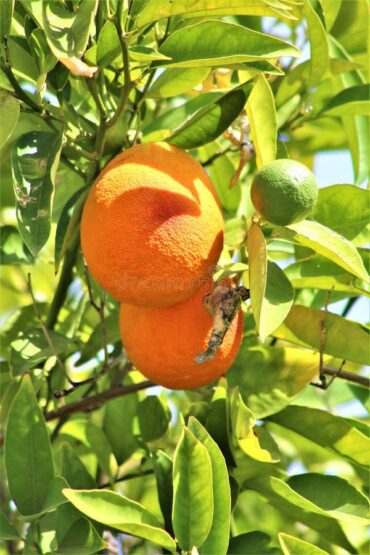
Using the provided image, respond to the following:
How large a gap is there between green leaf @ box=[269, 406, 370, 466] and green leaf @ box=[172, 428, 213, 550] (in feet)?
1.11

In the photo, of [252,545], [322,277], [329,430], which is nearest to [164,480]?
[252,545]

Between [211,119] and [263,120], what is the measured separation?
8 cm

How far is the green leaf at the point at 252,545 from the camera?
1.38 meters

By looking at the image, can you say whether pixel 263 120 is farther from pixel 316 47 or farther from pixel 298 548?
pixel 298 548

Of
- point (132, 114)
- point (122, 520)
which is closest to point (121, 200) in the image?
point (132, 114)

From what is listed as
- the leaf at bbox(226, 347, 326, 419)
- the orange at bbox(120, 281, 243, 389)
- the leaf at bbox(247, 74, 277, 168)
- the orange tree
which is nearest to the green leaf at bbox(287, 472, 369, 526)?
the orange tree

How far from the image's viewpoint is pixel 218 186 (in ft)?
5.71

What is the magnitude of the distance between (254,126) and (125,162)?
0.22 m

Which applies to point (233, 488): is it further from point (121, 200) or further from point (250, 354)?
point (121, 200)

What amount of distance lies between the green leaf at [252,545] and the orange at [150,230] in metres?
0.40

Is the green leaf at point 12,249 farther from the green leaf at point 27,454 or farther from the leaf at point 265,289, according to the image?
the leaf at point 265,289

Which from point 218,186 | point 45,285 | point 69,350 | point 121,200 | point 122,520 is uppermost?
point 121,200

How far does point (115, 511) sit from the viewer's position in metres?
1.18

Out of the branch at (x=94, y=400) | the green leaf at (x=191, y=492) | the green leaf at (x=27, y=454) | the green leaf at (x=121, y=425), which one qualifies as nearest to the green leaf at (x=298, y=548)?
the green leaf at (x=191, y=492)
